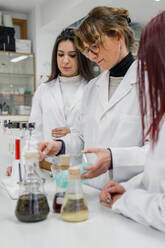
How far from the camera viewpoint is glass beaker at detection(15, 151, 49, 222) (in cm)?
91

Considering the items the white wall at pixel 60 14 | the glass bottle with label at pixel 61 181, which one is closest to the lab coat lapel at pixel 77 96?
the glass bottle with label at pixel 61 181

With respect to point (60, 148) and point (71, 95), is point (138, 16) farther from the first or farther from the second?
point (60, 148)

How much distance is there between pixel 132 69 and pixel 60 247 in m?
0.95

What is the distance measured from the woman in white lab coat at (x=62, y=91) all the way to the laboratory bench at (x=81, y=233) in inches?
49.5

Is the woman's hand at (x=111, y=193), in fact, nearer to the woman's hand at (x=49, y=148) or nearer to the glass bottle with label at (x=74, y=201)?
the glass bottle with label at (x=74, y=201)

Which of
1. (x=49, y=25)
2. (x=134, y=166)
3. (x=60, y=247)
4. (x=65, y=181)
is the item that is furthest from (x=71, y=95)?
(x=49, y=25)

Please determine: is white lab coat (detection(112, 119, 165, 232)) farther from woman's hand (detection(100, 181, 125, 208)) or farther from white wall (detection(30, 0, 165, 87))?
white wall (detection(30, 0, 165, 87))

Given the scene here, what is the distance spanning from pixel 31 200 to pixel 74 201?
0.42 feet

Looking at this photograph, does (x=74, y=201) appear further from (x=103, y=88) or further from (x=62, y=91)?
(x=62, y=91)

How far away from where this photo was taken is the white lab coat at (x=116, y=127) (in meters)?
1.24

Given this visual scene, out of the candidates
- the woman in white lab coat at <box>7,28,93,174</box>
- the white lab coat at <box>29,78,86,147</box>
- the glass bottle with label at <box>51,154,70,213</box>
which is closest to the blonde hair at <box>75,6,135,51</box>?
the glass bottle with label at <box>51,154,70,213</box>

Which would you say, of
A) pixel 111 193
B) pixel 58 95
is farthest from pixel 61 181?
pixel 58 95

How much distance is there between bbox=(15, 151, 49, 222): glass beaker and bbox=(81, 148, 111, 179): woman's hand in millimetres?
197

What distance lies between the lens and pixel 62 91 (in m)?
2.43
